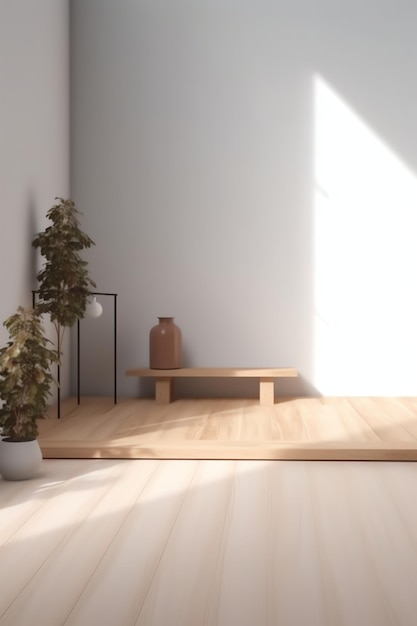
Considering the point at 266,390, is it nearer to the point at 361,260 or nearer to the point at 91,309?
the point at 361,260

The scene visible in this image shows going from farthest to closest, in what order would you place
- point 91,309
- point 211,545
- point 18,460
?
point 91,309 < point 18,460 < point 211,545

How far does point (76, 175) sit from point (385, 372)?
261 centimetres

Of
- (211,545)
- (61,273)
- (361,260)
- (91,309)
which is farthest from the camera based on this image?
(361,260)

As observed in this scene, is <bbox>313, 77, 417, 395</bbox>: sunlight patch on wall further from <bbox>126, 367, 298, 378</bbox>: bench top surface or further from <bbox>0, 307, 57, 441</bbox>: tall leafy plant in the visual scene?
<bbox>0, 307, 57, 441</bbox>: tall leafy plant

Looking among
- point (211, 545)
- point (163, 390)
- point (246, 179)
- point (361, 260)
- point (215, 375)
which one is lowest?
point (211, 545)

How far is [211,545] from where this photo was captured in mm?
2451

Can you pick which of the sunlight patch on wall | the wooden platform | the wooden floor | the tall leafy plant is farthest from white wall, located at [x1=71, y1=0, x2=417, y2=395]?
the tall leafy plant

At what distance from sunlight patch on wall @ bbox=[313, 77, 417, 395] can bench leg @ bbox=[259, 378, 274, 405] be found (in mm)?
499

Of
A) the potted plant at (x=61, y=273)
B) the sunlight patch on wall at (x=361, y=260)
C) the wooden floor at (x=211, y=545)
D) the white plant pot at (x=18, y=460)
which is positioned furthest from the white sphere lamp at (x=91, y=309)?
the sunlight patch on wall at (x=361, y=260)

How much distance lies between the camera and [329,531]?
2.60 metres

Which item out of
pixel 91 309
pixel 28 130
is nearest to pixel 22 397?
pixel 91 309

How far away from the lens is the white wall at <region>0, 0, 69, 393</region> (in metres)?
4.21

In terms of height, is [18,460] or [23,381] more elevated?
[23,381]

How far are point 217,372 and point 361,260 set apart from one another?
132cm
